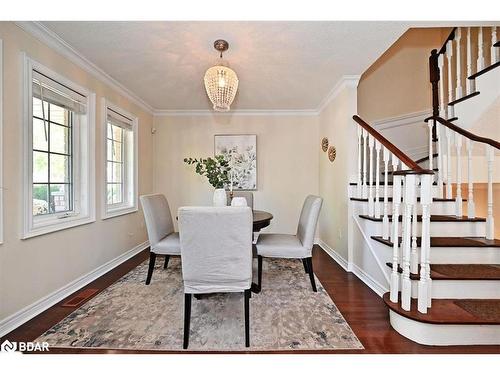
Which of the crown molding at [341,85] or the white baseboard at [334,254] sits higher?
the crown molding at [341,85]

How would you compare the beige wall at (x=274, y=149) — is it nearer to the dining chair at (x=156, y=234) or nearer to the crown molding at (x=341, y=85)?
the crown molding at (x=341, y=85)

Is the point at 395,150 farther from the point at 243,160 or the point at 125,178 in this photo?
the point at 125,178

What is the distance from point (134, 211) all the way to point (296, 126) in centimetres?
292

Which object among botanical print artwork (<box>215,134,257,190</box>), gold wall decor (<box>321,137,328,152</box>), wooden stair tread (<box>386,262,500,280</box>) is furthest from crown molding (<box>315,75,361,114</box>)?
wooden stair tread (<box>386,262,500,280</box>)

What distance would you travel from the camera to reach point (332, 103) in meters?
3.67

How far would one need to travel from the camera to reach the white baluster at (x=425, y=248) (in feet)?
5.68

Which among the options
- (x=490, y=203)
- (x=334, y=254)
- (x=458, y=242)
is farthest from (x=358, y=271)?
(x=490, y=203)

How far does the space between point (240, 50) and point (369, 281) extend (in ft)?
8.48

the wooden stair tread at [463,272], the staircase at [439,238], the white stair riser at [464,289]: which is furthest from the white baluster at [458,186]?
the white stair riser at [464,289]

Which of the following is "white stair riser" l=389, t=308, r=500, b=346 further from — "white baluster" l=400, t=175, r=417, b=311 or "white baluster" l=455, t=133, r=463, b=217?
"white baluster" l=455, t=133, r=463, b=217

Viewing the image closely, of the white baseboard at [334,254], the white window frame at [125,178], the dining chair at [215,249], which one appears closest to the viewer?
the dining chair at [215,249]

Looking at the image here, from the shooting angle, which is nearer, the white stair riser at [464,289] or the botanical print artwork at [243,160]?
the white stair riser at [464,289]

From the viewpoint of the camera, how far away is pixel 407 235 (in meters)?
1.83
